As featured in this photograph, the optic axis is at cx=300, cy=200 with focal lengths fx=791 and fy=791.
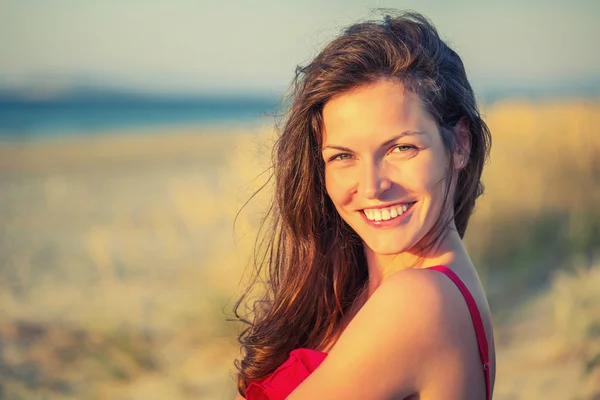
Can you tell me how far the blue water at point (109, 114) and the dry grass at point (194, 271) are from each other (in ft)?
7.12

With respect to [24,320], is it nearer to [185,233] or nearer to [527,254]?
[185,233]

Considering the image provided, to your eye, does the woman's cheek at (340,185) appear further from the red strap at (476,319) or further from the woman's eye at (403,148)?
the red strap at (476,319)

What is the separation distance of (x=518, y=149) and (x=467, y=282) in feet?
16.9

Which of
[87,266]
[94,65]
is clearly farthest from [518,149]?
[94,65]

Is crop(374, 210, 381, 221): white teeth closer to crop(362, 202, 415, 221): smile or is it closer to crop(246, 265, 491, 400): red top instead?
crop(362, 202, 415, 221): smile

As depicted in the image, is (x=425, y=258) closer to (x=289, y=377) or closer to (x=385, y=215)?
(x=385, y=215)

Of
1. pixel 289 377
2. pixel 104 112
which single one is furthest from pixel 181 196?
pixel 289 377

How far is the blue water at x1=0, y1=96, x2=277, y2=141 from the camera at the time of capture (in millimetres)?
11453

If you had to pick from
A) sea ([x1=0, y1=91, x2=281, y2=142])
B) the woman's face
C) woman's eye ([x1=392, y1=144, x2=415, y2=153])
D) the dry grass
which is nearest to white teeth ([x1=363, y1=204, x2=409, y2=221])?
the woman's face

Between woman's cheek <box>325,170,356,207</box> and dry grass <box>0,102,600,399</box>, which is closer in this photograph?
woman's cheek <box>325,170,356,207</box>

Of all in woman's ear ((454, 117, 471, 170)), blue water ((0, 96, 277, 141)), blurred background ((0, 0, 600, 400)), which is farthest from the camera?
blue water ((0, 96, 277, 141))

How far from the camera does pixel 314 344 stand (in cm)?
219

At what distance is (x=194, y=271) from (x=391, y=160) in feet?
20.2

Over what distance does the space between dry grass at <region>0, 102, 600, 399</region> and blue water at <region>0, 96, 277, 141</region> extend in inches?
85.4
